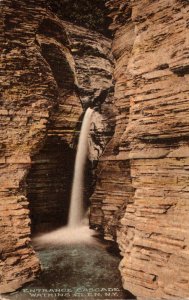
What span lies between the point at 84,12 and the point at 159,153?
15618 mm

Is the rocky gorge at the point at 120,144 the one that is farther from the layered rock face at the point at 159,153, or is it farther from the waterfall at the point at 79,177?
the waterfall at the point at 79,177

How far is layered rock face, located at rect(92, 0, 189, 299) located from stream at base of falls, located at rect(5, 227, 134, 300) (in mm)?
1228

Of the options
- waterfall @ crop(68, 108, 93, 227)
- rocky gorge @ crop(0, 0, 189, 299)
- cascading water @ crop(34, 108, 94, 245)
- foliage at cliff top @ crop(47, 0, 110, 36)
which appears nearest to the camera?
rocky gorge @ crop(0, 0, 189, 299)

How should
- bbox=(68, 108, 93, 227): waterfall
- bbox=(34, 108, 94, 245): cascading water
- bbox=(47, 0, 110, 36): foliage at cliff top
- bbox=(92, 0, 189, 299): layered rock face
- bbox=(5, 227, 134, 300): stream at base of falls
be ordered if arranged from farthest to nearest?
bbox=(47, 0, 110, 36): foliage at cliff top
bbox=(68, 108, 93, 227): waterfall
bbox=(34, 108, 94, 245): cascading water
bbox=(5, 227, 134, 300): stream at base of falls
bbox=(92, 0, 189, 299): layered rock face

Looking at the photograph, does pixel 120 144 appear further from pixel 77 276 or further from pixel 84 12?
pixel 84 12

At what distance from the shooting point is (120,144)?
35.6 feet

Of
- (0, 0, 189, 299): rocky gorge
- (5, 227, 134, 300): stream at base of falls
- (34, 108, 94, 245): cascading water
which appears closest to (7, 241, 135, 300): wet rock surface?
(5, 227, 134, 300): stream at base of falls

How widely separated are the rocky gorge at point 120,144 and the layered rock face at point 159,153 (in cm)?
2

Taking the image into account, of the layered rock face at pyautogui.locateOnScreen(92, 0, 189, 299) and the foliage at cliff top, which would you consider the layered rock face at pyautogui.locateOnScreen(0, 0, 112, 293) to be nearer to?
the layered rock face at pyautogui.locateOnScreen(92, 0, 189, 299)

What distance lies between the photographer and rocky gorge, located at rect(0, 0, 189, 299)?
595 centimetres

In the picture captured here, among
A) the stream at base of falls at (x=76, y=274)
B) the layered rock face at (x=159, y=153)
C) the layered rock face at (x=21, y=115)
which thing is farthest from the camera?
the layered rock face at (x=21, y=115)

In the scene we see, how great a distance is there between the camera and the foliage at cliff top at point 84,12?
18.9 m

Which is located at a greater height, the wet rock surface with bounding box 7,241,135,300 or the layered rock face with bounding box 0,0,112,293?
the layered rock face with bounding box 0,0,112,293

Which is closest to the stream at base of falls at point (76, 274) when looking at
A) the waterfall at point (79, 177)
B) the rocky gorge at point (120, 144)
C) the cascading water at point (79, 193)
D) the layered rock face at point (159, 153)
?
the rocky gorge at point (120, 144)
